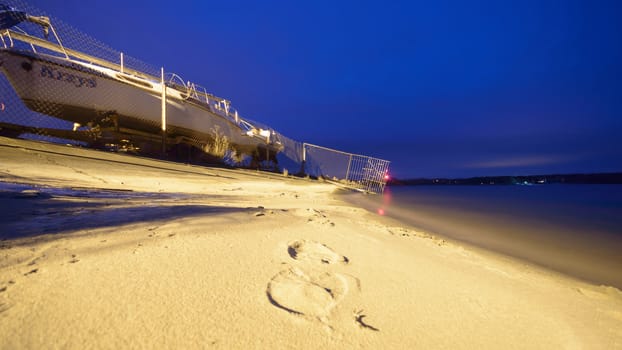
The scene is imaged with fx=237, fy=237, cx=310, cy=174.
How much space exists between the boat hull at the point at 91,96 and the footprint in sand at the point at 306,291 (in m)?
8.21

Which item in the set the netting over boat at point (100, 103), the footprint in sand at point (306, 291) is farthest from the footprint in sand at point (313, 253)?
the netting over boat at point (100, 103)

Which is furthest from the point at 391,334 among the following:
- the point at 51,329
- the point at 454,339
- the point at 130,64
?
the point at 130,64

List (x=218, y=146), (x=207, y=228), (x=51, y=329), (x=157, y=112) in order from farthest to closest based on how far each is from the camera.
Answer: (x=218, y=146)
(x=157, y=112)
(x=207, y=228)
(x=51, y=329)

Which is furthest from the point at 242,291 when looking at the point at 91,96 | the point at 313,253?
the point at 91,96

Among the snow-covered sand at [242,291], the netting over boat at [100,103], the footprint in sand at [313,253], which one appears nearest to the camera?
the snow-covered sand at [242,291]

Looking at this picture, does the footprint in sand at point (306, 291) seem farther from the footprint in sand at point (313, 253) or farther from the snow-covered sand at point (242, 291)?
the footprint in sand at point (313, 253)

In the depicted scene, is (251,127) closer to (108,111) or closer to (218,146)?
(218,146)

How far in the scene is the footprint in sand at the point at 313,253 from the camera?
5.29 ft

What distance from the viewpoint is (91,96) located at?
6.44 meters

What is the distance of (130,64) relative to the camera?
25.4 ft

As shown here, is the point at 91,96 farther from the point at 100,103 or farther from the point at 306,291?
the point at 306,291

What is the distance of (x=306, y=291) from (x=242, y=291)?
12.3 inches

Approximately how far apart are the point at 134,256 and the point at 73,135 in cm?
834

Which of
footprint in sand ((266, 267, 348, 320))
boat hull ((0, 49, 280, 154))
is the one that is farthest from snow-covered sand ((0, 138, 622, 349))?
boat hull ((0, 49, 280, 154))
